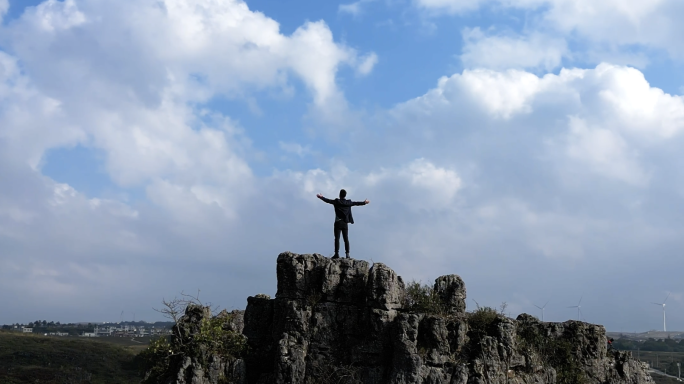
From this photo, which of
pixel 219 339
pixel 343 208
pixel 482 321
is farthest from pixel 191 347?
pixel 482 321

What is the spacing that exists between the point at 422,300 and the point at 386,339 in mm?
2200

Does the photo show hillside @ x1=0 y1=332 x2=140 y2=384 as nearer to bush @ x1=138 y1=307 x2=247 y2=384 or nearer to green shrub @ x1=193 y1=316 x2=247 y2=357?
bush @ x1=138 y1=307 x2=247 y2=384

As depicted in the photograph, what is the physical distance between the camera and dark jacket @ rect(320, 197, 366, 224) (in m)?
25.7

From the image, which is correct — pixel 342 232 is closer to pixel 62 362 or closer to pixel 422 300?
pixel 422 300

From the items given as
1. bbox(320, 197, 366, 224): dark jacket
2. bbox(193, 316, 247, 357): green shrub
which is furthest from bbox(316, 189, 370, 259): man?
bbox(193, 316, 247, 357): green shrub

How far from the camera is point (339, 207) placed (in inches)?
1016

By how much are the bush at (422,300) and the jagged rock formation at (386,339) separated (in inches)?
6.5

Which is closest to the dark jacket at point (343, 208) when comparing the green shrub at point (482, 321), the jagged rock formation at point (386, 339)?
the jagged rock formation at point (386, 339)

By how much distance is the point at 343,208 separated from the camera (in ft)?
84.5

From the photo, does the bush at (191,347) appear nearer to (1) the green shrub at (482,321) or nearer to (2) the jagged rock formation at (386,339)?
(2) the jagged rock formation at (386,339)

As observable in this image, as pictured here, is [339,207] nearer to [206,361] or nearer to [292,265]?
[292,265]

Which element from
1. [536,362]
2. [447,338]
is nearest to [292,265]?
[447,338]

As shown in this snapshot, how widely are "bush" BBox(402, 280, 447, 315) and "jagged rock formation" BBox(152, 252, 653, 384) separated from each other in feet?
0.54

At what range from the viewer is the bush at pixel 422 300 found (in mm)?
24219
